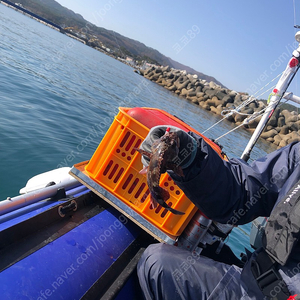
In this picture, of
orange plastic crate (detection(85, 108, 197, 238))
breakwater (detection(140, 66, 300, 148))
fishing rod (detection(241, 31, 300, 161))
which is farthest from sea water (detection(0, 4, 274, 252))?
breakwater (detection(140, 66, 300, 148))

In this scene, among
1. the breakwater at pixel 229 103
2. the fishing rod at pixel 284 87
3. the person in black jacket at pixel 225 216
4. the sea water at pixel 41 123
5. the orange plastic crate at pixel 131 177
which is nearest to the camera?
the person in black jacket at pixel 225 216

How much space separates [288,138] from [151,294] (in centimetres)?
3161

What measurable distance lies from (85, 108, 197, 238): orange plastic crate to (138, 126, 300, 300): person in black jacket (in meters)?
0.58

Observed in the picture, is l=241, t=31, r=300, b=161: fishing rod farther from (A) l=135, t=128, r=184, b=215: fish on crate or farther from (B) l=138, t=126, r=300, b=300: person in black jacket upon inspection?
(A) l=135, t=128, r=184, b=215: fish on crate

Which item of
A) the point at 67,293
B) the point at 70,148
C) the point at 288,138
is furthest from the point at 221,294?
the point at 288,138

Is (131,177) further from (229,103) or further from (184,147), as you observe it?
(229,103)

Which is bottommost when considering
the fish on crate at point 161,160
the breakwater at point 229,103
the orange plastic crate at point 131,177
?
the orange plastic crate at point 131,177

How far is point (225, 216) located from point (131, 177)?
50.2 inches

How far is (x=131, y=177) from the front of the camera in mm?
3066

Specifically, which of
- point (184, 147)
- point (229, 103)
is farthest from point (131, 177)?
point (229, 103)

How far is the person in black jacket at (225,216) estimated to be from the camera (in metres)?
1.96

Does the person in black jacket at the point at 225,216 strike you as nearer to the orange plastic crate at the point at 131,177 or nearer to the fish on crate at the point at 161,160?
the fish on crate at the point at 161,160

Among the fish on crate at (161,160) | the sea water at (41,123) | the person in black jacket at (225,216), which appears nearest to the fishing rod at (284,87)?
the person in black jacket at (225,216)

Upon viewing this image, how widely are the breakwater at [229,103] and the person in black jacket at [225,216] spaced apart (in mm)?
18375
